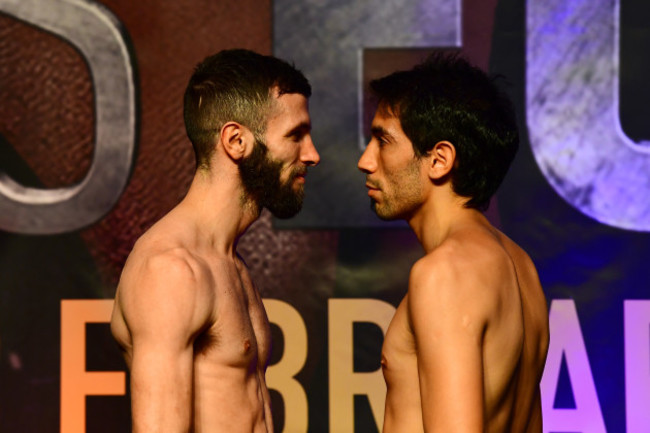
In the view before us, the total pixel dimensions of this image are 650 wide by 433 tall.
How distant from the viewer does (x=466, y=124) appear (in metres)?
1.92

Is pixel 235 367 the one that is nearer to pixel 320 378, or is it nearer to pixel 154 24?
pixel 320 378

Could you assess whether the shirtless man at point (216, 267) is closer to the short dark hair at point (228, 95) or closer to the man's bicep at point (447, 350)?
the short dark hair at point (228, 95)

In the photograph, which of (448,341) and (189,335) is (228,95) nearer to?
(189,335)

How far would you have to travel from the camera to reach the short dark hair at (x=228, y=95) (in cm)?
200

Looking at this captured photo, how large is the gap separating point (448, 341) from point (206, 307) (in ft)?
1.74

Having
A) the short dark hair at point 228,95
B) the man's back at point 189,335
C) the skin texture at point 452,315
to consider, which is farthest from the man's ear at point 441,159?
the man's back at point 189,335

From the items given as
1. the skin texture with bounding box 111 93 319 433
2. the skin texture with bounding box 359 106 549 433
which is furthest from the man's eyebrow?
the skin texture with bounding box 359 106 549 433

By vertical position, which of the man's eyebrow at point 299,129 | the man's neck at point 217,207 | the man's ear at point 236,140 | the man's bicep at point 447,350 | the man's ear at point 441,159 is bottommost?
the man's bicep at point 447,350

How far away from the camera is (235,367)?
190cm

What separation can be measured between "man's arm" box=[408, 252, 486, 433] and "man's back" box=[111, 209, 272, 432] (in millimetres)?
445

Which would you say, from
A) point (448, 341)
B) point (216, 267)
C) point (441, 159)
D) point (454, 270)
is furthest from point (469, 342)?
point (216, 267)

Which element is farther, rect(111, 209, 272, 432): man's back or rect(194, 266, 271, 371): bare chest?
rect(194, 266, 271, 371): bare chest

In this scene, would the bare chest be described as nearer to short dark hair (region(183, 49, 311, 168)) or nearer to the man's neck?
the man's neck

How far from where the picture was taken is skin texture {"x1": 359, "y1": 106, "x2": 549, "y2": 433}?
1.63m
